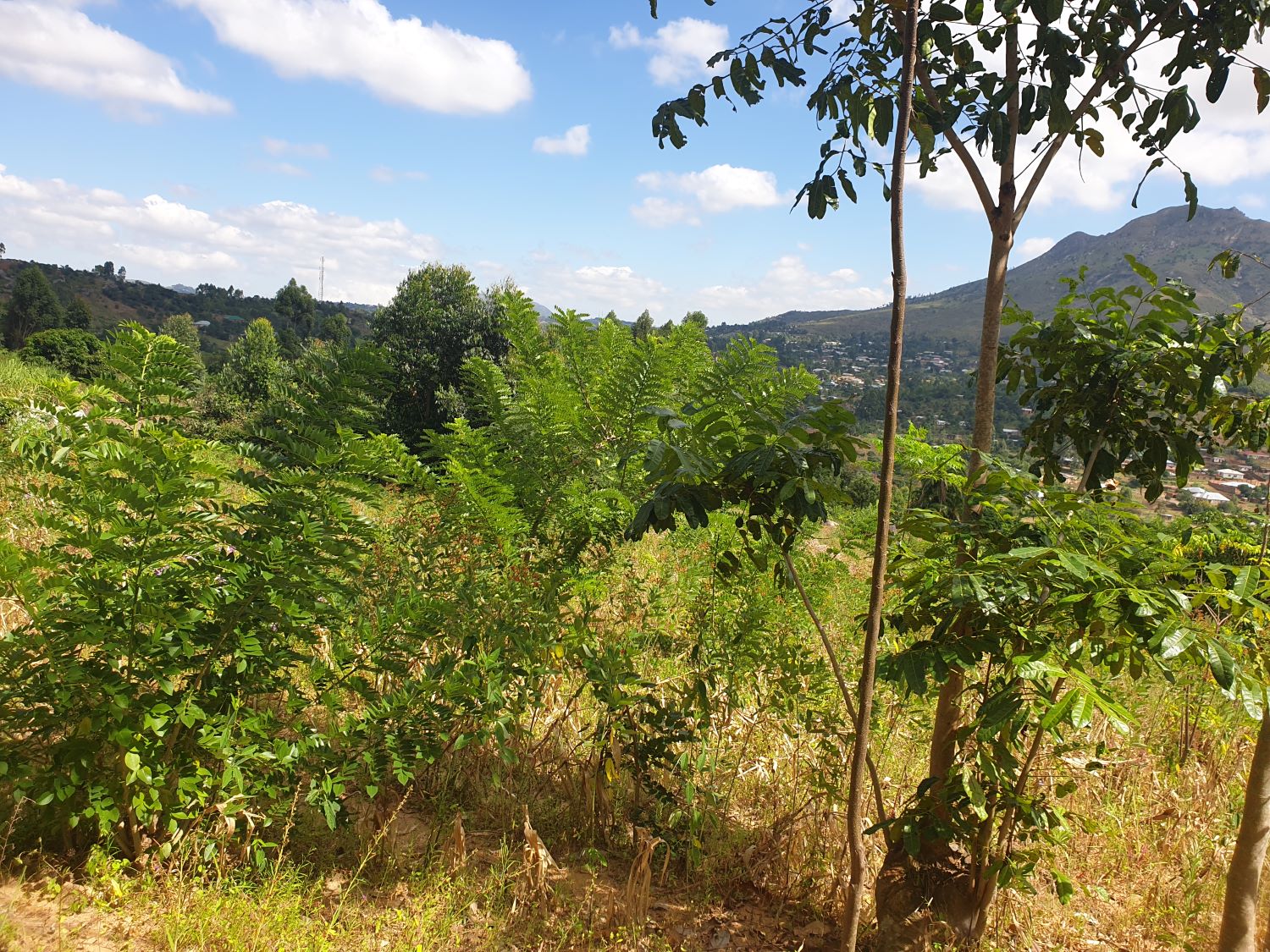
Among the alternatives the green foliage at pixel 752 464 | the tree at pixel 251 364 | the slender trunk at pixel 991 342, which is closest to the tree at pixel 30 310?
the tree at pixel 251 364

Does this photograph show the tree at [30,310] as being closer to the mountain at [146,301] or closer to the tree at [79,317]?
the tree at [79,317]

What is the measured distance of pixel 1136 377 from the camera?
2303mm

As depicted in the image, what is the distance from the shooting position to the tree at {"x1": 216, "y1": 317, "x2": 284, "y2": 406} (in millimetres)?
31609

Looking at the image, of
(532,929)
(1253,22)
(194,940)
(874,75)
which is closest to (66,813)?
(194,940)

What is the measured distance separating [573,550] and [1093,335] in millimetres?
1886

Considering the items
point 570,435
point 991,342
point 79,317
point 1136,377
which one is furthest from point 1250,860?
point 79,317

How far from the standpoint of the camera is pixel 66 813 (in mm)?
2080

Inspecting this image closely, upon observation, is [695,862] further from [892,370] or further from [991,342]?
[991,342]

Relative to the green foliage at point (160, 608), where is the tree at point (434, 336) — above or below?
above

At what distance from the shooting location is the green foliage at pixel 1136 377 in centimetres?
213

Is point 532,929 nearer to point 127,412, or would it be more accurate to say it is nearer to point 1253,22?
point 127,412

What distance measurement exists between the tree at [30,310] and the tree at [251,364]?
19.0m

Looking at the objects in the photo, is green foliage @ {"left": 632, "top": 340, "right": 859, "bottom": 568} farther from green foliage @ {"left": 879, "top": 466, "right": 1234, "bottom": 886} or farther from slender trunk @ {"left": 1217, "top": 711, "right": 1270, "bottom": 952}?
slender trunk @ {"left": 1217, "top": 711, "right": 1270, "bottom": 952}

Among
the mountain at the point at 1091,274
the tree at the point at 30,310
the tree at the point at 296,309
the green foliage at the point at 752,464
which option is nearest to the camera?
the green foliage at the point at 752,464
